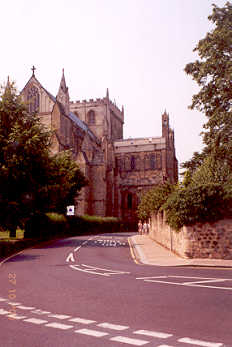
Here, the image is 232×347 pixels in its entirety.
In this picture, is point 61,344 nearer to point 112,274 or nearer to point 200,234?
point 112,274

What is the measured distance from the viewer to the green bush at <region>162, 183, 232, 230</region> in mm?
15875

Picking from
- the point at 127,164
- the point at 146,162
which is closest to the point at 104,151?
the point at 127,164

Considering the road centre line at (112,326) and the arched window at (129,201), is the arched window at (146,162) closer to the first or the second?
the arched window at (129,201)

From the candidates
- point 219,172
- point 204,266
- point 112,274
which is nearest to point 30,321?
point 112,274

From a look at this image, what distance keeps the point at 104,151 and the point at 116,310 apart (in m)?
61.0

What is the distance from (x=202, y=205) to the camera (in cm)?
1584

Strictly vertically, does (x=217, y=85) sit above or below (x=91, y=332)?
above

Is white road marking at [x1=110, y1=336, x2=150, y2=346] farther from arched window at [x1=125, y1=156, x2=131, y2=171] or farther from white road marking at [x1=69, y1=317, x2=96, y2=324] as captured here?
arched window at [x1=125, y1=156, x2=131, y2=171]

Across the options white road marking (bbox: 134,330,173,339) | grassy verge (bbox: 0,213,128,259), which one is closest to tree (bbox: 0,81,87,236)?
grassy verge (bbox: 0,213,128,259)

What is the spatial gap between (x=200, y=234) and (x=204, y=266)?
7.79 ft

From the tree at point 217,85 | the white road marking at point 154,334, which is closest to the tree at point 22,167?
the tree at point 217,85

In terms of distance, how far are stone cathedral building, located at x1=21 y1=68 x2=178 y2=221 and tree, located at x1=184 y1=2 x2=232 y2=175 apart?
2735 centimetres

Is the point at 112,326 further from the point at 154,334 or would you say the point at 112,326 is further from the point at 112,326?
the point at 154,334

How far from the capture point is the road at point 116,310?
4.81m
